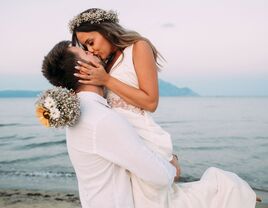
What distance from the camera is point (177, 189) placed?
305 centimetres

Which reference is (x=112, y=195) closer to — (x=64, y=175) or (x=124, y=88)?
(x=124, y=88)

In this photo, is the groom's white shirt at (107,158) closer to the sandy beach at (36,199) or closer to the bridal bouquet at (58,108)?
the bridal bouquet at (58,108)

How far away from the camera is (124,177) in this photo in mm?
2848

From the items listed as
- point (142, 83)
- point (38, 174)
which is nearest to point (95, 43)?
point (142, 83)

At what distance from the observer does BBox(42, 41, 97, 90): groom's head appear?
279 centimetres

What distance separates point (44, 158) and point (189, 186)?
15376 mm

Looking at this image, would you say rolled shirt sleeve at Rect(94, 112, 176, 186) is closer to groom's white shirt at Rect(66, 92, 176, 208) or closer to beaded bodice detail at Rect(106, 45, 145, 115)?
groom's white shirt at Rect(66, 92, 176, 208)

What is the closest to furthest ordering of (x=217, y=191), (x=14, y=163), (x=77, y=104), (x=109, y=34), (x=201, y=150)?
(x=77, y=104) < (x=217, y=191) < (x=109, y=34) < (x=14, y=163) < (x=201, y=150)

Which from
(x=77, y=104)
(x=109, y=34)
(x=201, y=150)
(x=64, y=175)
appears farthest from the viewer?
(x=201, y=150)

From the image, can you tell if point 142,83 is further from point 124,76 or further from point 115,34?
point 115,34

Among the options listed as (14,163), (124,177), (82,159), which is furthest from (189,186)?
(14,163)

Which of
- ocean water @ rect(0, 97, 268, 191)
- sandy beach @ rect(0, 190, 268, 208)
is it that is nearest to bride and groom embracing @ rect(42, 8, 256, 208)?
sandy beach @ rect(0, 190, 268, 208)

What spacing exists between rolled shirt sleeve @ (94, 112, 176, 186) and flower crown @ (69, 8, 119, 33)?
1.09m

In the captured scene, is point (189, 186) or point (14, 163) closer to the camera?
point (189, 186)
